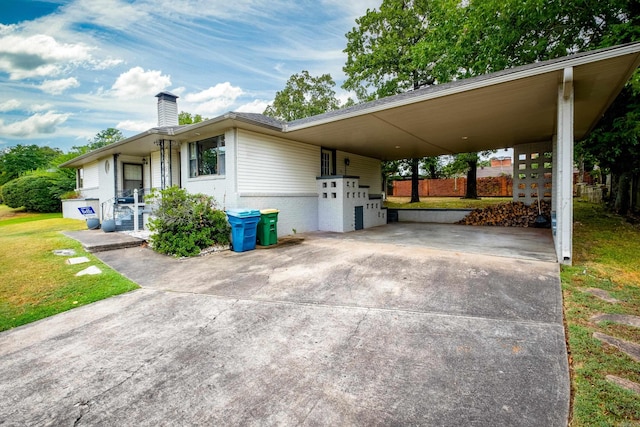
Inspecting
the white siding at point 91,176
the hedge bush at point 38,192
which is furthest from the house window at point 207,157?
the hedge bush at point 38,192

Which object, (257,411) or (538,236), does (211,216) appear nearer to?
(257,411)

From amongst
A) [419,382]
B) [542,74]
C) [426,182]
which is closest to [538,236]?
[542,74]

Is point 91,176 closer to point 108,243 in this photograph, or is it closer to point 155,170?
point 155,170

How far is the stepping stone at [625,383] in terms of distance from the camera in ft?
6.09

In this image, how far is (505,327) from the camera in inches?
112

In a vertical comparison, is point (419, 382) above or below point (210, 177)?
below

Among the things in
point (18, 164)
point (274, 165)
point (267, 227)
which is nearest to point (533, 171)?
point (274, 165)

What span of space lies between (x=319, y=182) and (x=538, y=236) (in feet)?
22.6

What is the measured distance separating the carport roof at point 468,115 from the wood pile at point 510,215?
2478mm

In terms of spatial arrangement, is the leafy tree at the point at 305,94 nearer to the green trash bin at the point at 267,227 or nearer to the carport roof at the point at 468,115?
the carport roof at the point at 468,115

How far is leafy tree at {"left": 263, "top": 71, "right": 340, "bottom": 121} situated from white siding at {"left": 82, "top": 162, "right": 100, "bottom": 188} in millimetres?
14813

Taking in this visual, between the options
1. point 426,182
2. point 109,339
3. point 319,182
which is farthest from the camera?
point 426,182

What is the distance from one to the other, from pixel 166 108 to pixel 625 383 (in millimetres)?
13747

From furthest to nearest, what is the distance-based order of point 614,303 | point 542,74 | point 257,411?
point 542,74 → point 614,303 → point 257,411
